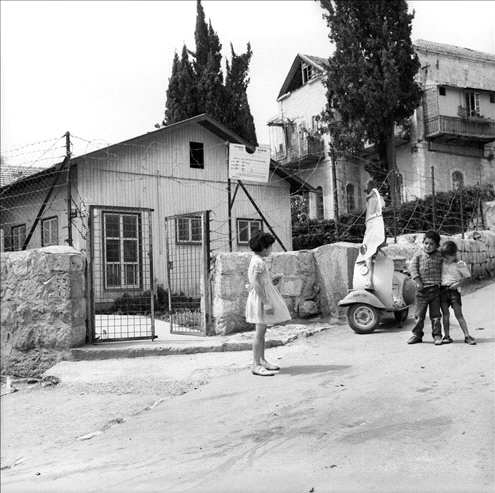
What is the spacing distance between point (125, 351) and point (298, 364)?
8.08 ft

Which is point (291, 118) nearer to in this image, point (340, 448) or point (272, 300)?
point (272, 300)

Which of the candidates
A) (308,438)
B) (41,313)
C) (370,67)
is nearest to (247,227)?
(370,67)

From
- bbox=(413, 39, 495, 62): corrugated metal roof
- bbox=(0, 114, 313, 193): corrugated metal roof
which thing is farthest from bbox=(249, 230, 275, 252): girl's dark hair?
bbox=(413, 39, 495, 62): corrugated metal roof

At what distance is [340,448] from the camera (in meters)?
4.18

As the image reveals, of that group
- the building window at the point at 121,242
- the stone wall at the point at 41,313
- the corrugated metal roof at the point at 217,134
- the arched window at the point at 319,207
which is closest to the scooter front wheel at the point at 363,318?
the stone wall at the point at 41,313

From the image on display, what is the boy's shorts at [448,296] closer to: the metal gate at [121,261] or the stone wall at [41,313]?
the stone wall at [41,313]

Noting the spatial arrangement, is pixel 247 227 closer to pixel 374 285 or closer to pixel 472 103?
pixel 374 285

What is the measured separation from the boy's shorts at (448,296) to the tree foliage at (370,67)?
1795 centimetres

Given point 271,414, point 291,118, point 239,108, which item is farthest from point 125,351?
point 291,118

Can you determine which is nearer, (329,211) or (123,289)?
(123,289)

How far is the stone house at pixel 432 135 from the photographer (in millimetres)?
28594

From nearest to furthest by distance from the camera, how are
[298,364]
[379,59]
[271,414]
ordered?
[271,414] < [298,364] < [379,59]

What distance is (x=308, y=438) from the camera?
4.45m

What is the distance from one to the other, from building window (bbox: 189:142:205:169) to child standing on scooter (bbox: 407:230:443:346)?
40.8 feet
